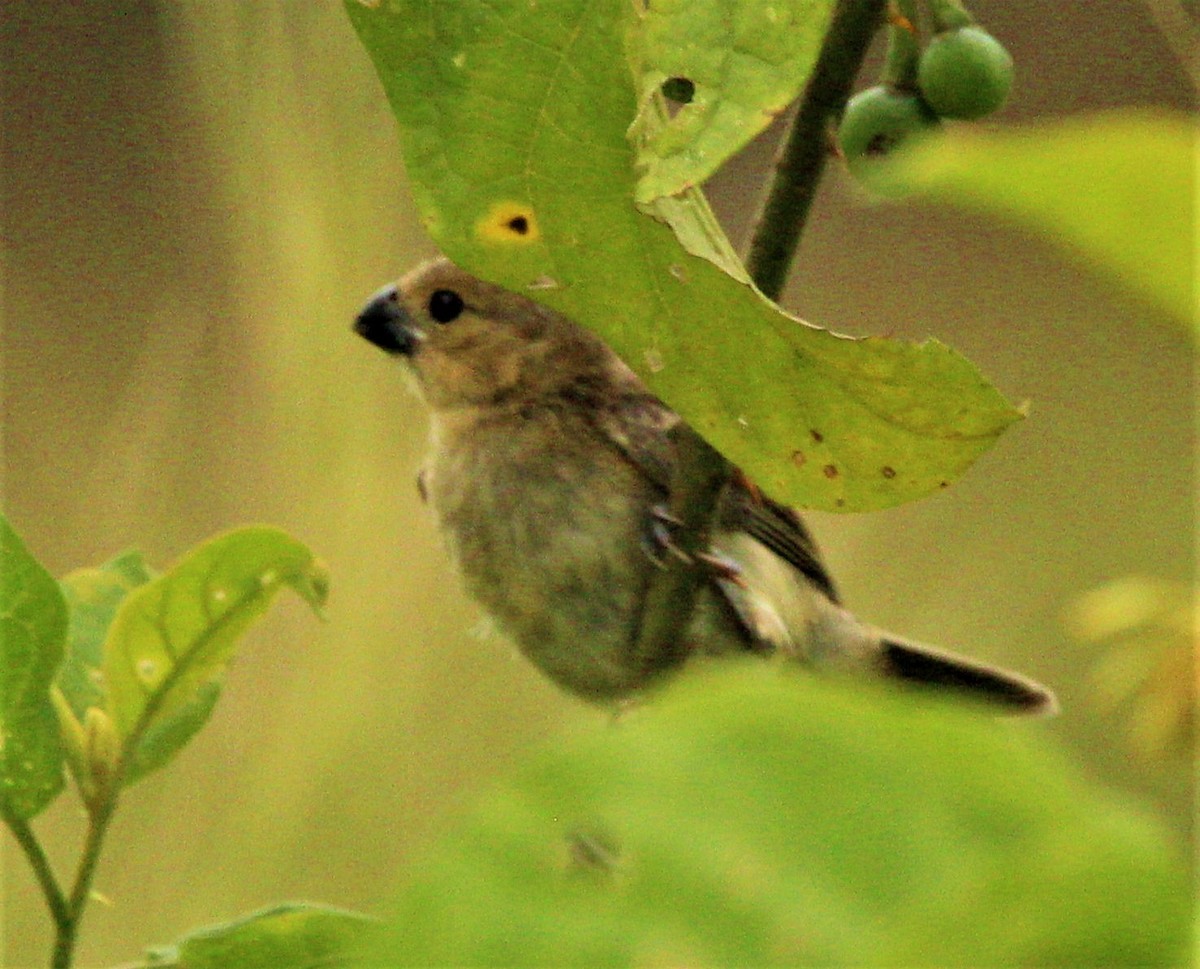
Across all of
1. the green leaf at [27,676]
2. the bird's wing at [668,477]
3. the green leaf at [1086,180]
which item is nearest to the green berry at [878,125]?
the green leaf at [27,676]

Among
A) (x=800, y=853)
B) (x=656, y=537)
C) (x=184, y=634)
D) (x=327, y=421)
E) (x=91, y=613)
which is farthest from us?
(x=327, y=421)

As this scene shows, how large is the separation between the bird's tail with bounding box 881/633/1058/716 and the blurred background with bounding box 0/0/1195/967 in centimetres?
42

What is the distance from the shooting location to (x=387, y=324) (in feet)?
8.85

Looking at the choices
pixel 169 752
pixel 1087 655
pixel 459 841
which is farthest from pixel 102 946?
pixel 459 841

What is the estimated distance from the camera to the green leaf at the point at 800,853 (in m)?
0.30

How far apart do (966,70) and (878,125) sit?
0.19 feet

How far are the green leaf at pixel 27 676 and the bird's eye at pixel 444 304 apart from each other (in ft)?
6.06

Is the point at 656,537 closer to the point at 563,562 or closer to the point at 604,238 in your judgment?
the point at 563,562

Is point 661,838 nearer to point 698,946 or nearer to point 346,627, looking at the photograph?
point 698,946

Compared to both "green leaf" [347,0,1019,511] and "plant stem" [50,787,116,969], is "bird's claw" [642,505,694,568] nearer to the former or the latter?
"plant stem" [50,787,116,969]

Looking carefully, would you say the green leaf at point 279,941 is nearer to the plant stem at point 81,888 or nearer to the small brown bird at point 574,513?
the plant stem at point 81,888

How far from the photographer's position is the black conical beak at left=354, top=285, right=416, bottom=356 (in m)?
2.66

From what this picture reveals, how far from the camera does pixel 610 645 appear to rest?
7.48ft

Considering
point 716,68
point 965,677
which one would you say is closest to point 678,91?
point 716,68
